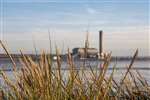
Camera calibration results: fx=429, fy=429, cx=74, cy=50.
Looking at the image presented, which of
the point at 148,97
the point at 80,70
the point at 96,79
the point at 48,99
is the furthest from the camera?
the point at 148,97

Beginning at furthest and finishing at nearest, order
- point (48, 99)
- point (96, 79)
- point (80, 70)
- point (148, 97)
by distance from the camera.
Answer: point (148, 97) < point (80, 70) < point (96, 79) < point (48, 99)

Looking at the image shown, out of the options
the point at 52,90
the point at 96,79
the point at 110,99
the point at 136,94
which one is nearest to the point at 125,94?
the point at 136,94

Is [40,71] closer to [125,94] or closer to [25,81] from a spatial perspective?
[25,81]

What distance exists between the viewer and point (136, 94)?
5730 mm

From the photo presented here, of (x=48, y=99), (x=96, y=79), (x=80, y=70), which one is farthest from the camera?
(x=80, y=70)

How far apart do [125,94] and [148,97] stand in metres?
0.30

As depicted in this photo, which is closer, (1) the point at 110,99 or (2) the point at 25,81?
(2) the point at 25,81

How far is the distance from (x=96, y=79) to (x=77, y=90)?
231 millimetres

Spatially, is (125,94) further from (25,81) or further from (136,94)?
(25,81)

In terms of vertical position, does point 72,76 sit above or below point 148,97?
above

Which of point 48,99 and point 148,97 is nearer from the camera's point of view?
point 48,99

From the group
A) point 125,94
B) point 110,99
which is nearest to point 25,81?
point 110,99

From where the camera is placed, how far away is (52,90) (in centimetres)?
416

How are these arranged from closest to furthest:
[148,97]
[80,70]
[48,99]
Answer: [48,99]
[80,70]
[148,97]
